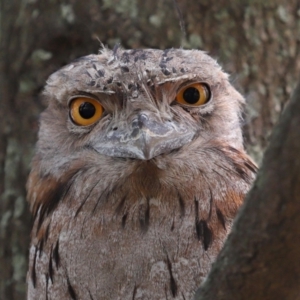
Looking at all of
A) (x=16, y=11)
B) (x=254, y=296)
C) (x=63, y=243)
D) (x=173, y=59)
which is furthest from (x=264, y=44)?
(x=254, y=296)

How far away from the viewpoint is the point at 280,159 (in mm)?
1553

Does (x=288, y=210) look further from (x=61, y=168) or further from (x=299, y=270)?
(x=61, y=168)

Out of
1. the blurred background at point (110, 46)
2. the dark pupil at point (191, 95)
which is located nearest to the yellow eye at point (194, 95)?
the dark pupil at point (191, 95)

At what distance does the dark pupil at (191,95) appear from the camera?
104 inches

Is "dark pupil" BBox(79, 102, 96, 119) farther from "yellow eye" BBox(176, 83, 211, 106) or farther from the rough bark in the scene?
the rough bark

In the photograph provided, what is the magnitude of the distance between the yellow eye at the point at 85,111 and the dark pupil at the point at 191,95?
0.33 m

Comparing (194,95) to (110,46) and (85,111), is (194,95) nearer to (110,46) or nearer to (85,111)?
(85,111)

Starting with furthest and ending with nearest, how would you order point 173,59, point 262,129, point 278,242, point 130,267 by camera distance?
point 262,129 < point 173,59 < point 130,267 < point 278,242

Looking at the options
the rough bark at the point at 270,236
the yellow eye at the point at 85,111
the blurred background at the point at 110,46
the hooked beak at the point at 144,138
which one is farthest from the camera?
the blurred background at the point at 110,46

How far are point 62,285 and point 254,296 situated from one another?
1.06 m

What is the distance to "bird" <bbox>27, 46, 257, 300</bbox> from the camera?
2.46 m

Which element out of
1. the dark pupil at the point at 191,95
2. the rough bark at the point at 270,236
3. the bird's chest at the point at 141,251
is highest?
the dark pupil at the point at 191,95

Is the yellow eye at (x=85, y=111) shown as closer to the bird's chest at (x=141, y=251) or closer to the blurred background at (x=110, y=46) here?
the bird's chest at (x=141, y=251)

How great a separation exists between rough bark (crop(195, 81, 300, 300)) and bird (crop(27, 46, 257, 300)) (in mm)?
601
